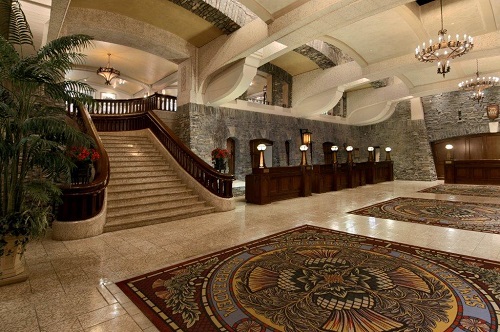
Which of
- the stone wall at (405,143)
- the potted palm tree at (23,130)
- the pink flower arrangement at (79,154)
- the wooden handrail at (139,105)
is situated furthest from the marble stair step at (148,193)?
the stone wall at (405,143)

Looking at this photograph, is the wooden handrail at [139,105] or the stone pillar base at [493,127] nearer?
the wooden handrail at [139,105]

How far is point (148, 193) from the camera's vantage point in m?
5.70

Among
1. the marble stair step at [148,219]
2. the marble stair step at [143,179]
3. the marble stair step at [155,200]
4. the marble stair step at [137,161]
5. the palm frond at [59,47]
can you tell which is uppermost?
the palm frond at [59,47]

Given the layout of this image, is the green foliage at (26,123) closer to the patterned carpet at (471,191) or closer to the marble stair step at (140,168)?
the marble stair step at (140,168)

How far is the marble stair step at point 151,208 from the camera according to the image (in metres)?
4.84

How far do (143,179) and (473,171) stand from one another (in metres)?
13.2

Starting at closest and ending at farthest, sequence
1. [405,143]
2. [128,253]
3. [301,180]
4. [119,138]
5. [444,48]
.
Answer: [128,253] → [444,48] → [119,138] → [301,180] → [405,143]

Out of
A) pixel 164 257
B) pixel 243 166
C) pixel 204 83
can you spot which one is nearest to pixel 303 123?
pixel 243 166

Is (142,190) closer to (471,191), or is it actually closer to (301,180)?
(301,180)


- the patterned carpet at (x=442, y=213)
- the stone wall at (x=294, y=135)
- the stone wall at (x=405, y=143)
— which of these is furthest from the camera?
the stone wall at (x=405, y=143)

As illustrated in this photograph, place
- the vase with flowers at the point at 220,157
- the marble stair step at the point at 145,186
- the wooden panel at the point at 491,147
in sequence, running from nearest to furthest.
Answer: the marble stair step at the point at 145,186 < the vase with flowers at the point at 220,157 < the wooden panel at the point at 491,147

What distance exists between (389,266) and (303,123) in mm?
10308

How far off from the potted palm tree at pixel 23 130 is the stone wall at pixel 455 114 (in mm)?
15543

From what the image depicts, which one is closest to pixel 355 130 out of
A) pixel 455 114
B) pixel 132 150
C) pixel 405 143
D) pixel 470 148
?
pixel 405 143
